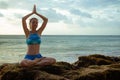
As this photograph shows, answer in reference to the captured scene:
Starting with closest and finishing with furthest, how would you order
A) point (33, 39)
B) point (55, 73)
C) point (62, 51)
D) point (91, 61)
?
point (55, 73) < point (33, 39) < point (91, 61) < point (62, 51)

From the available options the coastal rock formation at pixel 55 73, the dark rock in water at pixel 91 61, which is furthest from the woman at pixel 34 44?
the dark rock in water at pixel 91 61

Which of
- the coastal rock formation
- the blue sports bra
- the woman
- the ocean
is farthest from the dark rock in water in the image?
the ocean

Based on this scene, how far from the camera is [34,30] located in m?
10.5

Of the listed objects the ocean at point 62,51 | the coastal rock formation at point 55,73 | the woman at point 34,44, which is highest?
the woman at point 34,44

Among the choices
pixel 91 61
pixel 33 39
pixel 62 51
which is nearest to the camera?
pixel 33 39

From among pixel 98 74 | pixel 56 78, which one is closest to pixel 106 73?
pixel 98 74

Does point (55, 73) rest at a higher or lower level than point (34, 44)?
lower

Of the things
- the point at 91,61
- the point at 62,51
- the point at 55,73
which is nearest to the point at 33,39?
the point at 55,73

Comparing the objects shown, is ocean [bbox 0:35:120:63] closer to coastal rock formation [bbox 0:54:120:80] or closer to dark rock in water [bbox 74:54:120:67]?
dark rock in water [bbox 74:54:120:67]

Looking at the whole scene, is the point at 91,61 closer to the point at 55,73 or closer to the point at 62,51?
the point at 55,73

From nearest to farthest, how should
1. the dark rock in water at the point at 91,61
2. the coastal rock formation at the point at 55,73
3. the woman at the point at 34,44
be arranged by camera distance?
the coastal rock formation at the point at 55,73, the woman at the point at 34,44, the dark rock in water at the point at 91,61

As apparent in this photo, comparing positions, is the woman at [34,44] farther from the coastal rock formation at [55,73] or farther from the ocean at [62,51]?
the ocean at [62,51]

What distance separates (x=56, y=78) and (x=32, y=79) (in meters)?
0.86

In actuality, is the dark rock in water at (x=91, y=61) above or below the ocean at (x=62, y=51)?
above
